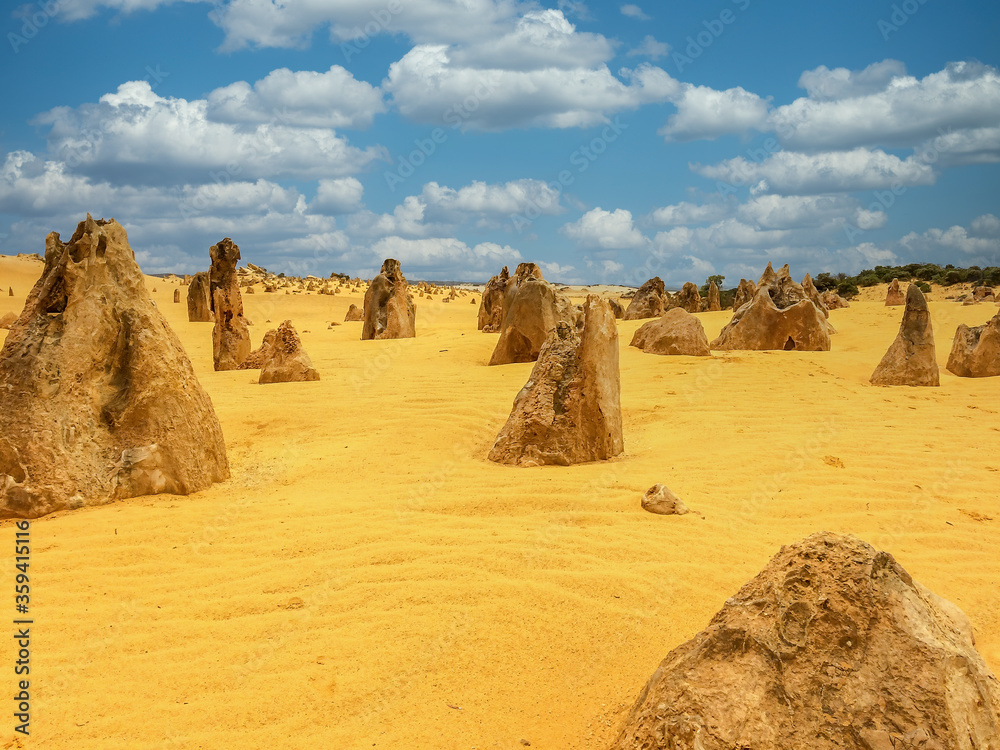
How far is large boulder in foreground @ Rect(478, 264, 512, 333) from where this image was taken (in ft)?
52.5

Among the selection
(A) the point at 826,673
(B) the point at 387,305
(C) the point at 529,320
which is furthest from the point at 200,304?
(A) the point at 826,673

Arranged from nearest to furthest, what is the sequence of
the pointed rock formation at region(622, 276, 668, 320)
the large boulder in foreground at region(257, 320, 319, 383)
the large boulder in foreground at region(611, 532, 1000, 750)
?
the large boulder in foreground at region(611, 532, 1000, 750), the large boulder in foreground at region(257, 320, 319, 383), the pointed rock formation at region(622, 276, 668, 320)

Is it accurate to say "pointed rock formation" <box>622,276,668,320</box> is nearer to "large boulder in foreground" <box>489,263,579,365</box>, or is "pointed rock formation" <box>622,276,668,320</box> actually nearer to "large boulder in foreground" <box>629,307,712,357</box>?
"large boulder in foreground" <box>629,307,712,357</box>

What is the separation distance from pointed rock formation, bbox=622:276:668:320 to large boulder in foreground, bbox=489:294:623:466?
1479 centimetres

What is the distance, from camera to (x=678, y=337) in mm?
11352

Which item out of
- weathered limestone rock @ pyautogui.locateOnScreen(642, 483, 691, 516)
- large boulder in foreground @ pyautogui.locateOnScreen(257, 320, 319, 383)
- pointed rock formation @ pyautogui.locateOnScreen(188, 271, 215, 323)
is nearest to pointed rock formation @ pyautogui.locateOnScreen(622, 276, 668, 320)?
pointed rock formation @ pyautogui.locateOnScreen(188, 271, 215, 323)

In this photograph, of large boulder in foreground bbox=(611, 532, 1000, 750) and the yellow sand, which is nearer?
large boulder in foreground bbox=(611, 532, 1000, 750)

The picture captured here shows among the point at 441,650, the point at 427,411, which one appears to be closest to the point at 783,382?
the point at 427,411

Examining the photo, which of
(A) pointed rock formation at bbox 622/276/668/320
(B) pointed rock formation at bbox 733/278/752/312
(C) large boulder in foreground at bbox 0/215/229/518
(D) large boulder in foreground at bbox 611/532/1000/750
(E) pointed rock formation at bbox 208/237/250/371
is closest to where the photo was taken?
(D) large boulder in foreground at bbox 611/532/1000/750

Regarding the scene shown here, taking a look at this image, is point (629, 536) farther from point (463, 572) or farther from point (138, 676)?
point (138, 676)

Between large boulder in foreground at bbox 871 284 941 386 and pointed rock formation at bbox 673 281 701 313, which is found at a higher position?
pointed rock formation at bbox 673 281 701 313

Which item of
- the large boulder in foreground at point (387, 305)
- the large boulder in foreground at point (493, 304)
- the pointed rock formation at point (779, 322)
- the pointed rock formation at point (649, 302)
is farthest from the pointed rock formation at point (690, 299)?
the large boulder in foreground at point (387, 305)

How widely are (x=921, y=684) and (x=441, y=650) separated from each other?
69.9 inches

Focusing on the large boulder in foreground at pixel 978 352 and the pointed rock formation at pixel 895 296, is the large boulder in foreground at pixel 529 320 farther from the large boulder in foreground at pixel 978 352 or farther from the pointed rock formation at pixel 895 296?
the pointed rock formation at pixel 895 296
